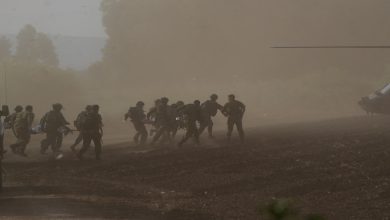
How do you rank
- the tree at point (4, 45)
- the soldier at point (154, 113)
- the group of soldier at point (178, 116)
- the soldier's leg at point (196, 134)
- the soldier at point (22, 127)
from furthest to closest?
1. the tree at point (4, 45)
2. the soldier at point (154, 113)
3. the group of soldier at point (178, 116)
4. the soldier's leg at point (196, 134)
5. the soldier at point (22, 127)

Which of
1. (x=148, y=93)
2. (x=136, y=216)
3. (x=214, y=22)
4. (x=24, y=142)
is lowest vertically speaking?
(x=136, y=216)

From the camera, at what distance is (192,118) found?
15.4m

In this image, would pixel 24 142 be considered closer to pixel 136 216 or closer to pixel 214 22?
pixel 136 216

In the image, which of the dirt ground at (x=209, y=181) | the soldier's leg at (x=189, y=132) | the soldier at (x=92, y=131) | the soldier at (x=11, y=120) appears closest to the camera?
the dirt ground at (x=209, y=181)

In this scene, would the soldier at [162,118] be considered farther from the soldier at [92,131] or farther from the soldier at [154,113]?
the soldier at [92,131]

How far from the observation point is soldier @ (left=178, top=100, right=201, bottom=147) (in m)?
15.2

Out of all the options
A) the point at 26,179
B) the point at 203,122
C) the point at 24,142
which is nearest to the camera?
the point at 26,179

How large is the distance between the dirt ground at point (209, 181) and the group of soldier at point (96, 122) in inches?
19.3

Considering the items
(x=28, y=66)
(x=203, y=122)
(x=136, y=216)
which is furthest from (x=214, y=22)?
(x=136, y=216)

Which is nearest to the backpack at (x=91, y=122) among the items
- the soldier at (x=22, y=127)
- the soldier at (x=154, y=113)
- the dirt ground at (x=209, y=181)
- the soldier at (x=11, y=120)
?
the dirt ground at (x=209, y=181)

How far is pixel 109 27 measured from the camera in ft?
179

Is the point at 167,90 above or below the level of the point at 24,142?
above

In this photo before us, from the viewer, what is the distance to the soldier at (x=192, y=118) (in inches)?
599

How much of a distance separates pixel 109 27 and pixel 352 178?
1843 inches
